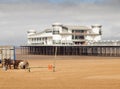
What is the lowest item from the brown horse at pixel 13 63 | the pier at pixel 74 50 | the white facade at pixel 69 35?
the brown horse at pixel 13 63

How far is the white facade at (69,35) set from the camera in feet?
274

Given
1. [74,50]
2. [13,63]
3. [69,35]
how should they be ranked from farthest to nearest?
[69,35] → [74,50] → [13,63]

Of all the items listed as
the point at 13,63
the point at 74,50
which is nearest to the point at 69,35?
the point at 74,50

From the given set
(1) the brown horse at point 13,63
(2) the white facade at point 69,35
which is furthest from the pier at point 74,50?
(1) the brown horse at point 13,63

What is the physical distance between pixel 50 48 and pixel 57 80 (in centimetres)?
6203

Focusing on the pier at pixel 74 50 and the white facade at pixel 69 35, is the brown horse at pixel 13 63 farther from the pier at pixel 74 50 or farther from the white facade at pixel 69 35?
the white facade at pixel 69 35

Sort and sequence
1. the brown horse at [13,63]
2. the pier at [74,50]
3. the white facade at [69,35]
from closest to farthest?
1. the brown horse at [13,63]
2. the pier at [74,50]
3. the white facade at [69,35]

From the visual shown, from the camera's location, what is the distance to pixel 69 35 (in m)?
84.2

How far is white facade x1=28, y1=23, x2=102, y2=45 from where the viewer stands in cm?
8362

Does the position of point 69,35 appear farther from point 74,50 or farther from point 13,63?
point 13,63

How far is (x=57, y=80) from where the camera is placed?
2127 cm

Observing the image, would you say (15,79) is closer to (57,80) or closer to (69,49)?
(57,80)

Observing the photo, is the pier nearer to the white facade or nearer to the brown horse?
the white facade

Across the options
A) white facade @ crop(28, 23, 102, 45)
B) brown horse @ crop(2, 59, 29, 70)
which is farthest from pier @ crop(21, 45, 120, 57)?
brown horse @ crop(2, 59, 29, 70)
